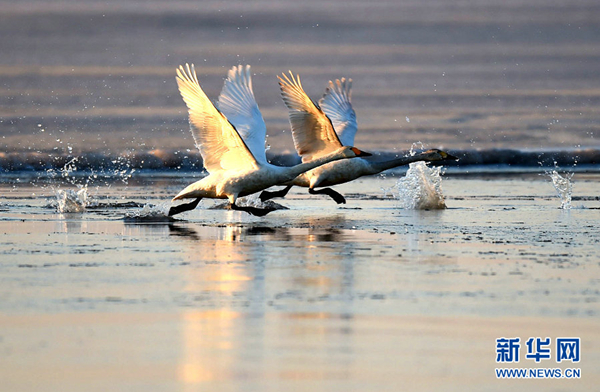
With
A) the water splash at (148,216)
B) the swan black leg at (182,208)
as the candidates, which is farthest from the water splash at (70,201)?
the swan black leg at (182,208)

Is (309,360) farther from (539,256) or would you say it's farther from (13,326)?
(539,256)

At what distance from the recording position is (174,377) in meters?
6.03

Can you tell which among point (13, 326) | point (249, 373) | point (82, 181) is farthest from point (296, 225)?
point (82, 181)

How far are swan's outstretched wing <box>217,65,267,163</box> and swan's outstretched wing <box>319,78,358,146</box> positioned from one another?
344cm

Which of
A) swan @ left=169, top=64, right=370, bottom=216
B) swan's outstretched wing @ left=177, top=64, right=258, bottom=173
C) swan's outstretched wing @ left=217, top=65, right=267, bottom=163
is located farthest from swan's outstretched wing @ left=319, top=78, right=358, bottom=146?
swan's outstretched wing @ left=177, top=64, right=258, bottom=173

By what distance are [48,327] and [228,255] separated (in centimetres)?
384

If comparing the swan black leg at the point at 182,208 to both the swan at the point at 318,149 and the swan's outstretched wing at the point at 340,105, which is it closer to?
the swan at the point at 318,149

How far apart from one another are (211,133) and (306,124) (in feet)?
10.8

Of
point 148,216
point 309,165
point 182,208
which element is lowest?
point 148,216

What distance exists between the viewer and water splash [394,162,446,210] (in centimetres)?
1750

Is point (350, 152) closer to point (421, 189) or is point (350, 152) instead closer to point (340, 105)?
point (421, 189)

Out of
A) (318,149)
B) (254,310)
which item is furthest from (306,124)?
(254,310)

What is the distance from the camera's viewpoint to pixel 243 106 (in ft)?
53.2

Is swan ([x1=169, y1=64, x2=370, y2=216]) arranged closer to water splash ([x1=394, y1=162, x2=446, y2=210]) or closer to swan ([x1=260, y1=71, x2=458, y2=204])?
swan ([x1=260, y1=71, x2=458, y2=204])
